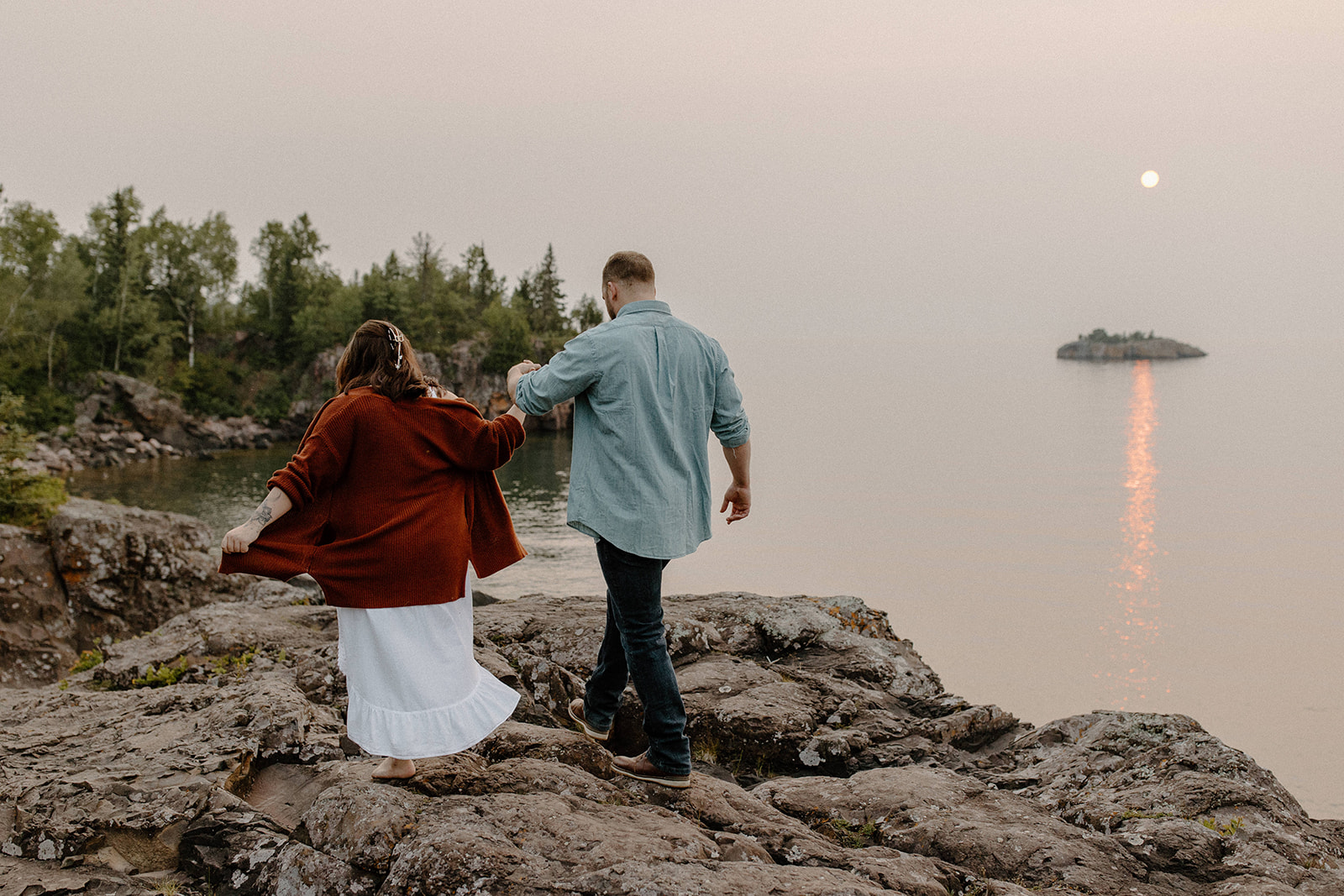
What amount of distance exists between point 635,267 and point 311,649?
4349mm

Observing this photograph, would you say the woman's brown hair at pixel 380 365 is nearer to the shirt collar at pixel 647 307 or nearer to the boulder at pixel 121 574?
the shirt collar at pixel 647 307

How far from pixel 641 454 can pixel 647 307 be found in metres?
0.76

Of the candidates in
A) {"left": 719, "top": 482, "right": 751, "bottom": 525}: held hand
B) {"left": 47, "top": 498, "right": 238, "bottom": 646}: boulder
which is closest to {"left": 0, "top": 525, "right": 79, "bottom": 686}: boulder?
{"left": 47, "top": 498, "right": 238, "bottom": 646}: boulder

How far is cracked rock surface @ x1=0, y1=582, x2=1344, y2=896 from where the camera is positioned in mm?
3287

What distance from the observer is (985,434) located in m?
93.5

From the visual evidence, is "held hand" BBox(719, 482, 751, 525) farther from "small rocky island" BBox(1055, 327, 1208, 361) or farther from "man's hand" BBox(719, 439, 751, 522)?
"small rocky island" BBox(1055, 327, 1208, 361)

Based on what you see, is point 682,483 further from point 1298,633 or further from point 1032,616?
point 1298,633

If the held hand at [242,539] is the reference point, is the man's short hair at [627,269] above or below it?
above

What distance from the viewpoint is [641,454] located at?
385cm

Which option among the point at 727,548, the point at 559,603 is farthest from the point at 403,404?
the point at 727,548

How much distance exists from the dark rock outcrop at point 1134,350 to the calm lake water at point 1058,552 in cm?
9307

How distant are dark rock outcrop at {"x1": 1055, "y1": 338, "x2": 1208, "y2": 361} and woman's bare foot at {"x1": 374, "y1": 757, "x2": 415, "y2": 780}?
685 ft

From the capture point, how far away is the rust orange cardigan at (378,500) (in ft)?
12.1

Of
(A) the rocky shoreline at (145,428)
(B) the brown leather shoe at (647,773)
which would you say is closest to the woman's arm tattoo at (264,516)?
(B) the brown leather shoe at (647,773)
